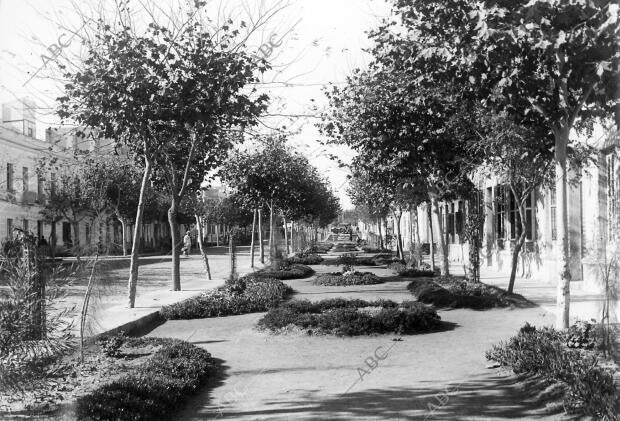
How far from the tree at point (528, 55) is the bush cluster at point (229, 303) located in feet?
21.1

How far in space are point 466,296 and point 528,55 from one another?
22.0ft

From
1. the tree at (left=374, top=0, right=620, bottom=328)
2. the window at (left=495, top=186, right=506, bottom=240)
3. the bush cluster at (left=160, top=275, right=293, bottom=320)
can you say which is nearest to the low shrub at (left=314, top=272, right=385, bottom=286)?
the bush cluster at (left=160, top=275, right=293, bottom=320)

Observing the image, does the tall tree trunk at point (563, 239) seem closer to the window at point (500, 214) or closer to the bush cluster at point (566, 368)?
the bush cluster at point (566, 368)

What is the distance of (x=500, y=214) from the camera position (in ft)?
75.0

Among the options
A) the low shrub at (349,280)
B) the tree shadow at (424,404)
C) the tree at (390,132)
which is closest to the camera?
the tree shadow at (424,404)

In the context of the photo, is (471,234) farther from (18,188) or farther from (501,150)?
(18,188)

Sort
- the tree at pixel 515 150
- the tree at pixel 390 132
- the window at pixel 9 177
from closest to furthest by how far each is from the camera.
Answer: the tree at pixel 515 150 → the tree at pixel 390 132 → the window at pixel 9 177

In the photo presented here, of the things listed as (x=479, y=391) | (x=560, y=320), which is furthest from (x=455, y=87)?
(x=479, y=391)

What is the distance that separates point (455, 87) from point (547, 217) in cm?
1029

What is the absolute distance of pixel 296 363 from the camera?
7914 mm

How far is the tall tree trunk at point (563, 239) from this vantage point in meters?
7.99

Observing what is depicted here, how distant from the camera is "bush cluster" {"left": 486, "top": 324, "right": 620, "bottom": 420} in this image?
502cm

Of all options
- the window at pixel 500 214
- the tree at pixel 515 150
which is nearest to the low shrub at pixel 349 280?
the window at pixel 500 214

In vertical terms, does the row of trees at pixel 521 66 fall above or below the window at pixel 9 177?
below
